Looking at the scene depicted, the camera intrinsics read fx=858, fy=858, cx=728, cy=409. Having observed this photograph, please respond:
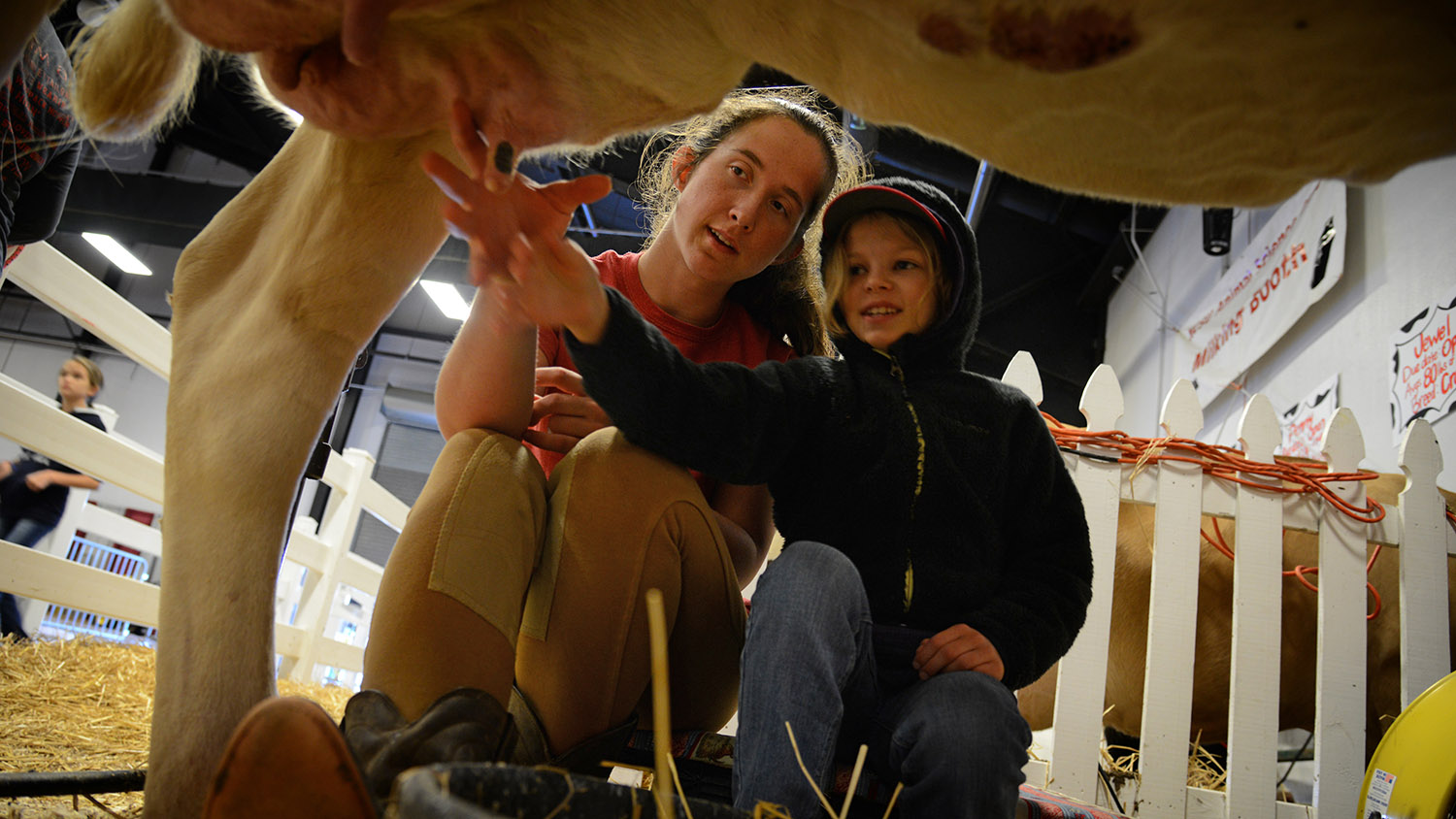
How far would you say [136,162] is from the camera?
882 cm

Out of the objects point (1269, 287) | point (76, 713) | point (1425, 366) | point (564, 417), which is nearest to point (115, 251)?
point (76, 713)

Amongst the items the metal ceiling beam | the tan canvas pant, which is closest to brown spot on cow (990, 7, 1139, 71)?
the tan canvas pant

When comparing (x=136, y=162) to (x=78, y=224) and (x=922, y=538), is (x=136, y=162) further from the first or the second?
(x=922, y=538)

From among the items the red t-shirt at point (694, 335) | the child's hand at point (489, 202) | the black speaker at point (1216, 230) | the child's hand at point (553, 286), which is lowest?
the child's hand at point (553, 286)

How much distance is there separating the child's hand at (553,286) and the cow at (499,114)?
8 centimetres

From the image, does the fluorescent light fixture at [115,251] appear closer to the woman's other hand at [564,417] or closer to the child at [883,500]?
the woman's other hand at [564,417]

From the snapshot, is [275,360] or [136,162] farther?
[136,162]

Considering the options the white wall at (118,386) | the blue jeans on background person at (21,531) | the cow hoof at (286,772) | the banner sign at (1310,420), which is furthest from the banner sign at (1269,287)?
the white wall at (118,386)

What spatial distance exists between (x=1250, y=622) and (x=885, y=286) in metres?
1.48

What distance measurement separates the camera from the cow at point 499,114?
50 cm

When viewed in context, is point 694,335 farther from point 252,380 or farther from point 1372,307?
point 1372,307

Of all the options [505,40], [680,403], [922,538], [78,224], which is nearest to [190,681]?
[680,403]

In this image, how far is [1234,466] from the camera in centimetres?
210

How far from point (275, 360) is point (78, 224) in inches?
346
